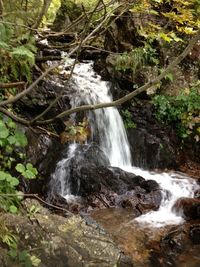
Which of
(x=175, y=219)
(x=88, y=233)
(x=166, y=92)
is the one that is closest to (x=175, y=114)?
(x=166, y=92)

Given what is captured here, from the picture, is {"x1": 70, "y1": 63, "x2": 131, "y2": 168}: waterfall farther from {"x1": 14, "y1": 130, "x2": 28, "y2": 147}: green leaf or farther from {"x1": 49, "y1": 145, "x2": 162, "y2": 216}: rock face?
{"x1": 14, "y1": 130, "x2": 28, "y2": 147}: green leaf

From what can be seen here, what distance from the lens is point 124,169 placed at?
9.20 metres

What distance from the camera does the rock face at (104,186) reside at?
768 centimetres

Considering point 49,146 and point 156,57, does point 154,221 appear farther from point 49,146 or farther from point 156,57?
point 156,57

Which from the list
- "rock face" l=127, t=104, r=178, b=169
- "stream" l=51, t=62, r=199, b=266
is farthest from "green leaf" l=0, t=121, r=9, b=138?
"rock face" l=127, t=104, r=178, b=169

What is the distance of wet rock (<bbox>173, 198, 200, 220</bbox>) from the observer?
735 cm

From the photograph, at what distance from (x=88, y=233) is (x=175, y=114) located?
21.4 ft

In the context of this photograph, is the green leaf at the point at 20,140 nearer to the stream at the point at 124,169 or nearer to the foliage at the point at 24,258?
the foliage at the point at 24,258

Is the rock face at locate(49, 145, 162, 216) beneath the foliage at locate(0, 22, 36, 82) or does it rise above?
beneath

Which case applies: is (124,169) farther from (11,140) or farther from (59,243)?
(11,140)

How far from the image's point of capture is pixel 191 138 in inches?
401

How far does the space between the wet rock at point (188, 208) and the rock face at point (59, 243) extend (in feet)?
11.4

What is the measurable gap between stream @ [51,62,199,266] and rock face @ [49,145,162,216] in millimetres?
102

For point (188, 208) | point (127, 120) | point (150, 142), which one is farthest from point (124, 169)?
point (188, 208)
